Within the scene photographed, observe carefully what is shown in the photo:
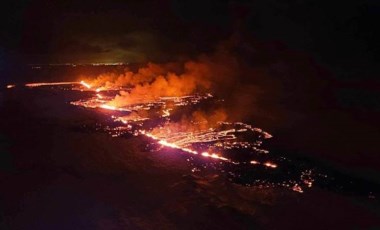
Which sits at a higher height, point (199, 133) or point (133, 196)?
point (199, 133)

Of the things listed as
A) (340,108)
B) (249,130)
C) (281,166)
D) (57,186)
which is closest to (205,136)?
(249,130)

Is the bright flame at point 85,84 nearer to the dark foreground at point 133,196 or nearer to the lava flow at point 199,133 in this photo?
the lava flow at point 199,133

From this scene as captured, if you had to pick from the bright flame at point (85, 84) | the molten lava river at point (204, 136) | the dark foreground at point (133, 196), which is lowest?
the dark foreground at point (133, 196)

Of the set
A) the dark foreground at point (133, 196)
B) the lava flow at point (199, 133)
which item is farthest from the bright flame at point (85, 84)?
the dark foreground at point (133, 196)

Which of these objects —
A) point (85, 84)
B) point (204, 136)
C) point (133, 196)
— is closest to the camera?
point (133, 196)

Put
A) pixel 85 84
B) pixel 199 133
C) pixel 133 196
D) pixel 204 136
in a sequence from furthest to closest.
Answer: pixel 85 84, pixel 199 133, pixel 204 136, pixel 133 196

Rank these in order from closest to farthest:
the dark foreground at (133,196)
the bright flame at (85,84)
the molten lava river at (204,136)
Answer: the dark foreground at (133,196) < the molten lava river at (204,136) < the bright flame at (85,84)

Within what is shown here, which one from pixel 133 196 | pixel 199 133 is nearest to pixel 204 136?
pixel 199 133

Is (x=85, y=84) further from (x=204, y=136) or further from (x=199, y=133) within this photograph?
(x=204, y=136)

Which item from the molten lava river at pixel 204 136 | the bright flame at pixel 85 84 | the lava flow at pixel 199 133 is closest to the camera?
the molten lava river at pixel 204 136

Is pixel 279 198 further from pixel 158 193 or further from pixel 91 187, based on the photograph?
pixel 91 187
